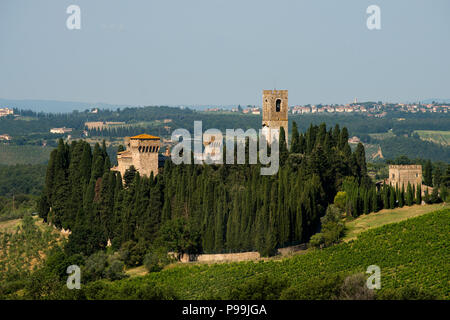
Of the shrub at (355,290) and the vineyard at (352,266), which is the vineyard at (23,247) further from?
the shrub at (355,290)

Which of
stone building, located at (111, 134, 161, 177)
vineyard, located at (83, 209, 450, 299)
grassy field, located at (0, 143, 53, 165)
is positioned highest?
stone building, located at (111, 134, 161, 177)

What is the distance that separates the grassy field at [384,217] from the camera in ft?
169

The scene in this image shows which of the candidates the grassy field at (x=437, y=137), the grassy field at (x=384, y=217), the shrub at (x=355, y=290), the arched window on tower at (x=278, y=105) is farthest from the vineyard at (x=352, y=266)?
the grassy field at (x=437, y=137)

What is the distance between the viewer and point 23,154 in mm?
168000

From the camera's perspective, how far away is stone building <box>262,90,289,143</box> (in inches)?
2515

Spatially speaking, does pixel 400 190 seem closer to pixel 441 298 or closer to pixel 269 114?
pixel 269 114

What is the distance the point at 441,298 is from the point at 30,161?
134m

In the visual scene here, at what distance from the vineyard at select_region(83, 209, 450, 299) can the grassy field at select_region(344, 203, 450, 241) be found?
4.51 feet

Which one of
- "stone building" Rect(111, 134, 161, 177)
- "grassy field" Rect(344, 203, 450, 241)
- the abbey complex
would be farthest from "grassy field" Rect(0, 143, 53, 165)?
"grassy field" Rect(344, 203, 450, 241)

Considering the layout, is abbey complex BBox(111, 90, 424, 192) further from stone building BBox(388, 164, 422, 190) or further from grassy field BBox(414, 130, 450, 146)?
grassy field BBox(414, 130, 450, 146)

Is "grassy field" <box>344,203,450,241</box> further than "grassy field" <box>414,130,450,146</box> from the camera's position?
No

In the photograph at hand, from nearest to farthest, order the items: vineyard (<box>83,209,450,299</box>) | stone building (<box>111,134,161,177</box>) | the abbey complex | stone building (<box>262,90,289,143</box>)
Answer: vineyard (<box>83,209,450,299</box>)
stone building (<box>111,134,161,177</box>)
the abbey complex
stone building (<box>262,90,289,143</box>)

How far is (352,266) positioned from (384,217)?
9.27m

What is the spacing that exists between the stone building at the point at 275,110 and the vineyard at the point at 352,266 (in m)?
16.4
